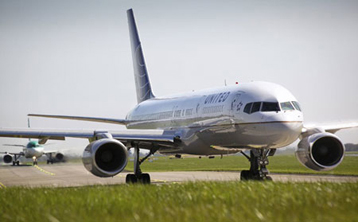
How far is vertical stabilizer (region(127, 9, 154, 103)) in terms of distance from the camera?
32.8 metres

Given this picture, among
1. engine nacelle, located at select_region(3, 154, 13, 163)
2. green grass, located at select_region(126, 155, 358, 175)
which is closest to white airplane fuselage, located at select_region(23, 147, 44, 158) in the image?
engine nacelle, located at select_region(3, 154, 13, 163)

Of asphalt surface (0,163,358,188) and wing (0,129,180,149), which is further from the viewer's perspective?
asphalt surface (0,163,358,188)

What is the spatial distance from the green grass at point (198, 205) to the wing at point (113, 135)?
682 centimetres

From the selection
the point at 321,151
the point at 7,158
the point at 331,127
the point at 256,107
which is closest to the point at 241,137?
the point at 256,107

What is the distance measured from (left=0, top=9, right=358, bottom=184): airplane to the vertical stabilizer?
7.21 m

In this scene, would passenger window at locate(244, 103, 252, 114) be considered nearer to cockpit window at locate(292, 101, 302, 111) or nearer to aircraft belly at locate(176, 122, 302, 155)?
aircraft belly at locate(176, 122, 302, 155)

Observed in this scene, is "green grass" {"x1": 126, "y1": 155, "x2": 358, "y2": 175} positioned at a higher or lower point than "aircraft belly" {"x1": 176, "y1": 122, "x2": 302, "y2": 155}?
lower

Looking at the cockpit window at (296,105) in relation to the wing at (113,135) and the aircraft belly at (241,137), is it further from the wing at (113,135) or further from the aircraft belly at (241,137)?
the wing at (113,135)

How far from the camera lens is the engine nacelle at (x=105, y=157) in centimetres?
1923

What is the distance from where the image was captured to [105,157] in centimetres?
2003

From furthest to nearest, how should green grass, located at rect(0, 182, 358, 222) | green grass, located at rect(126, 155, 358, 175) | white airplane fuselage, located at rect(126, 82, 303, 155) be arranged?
green grass, located at rect(126, 155, 358, 175) < white airplane fuselage, located at rect(126, 82, 303, 155) < green grass, located at rect(0, 182, 358, 222)

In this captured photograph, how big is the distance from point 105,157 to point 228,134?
4069 millimetres

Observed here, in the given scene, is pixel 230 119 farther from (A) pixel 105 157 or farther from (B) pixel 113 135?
(A) pixel 105 157

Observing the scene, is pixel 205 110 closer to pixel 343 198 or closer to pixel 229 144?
pixel 229 144
